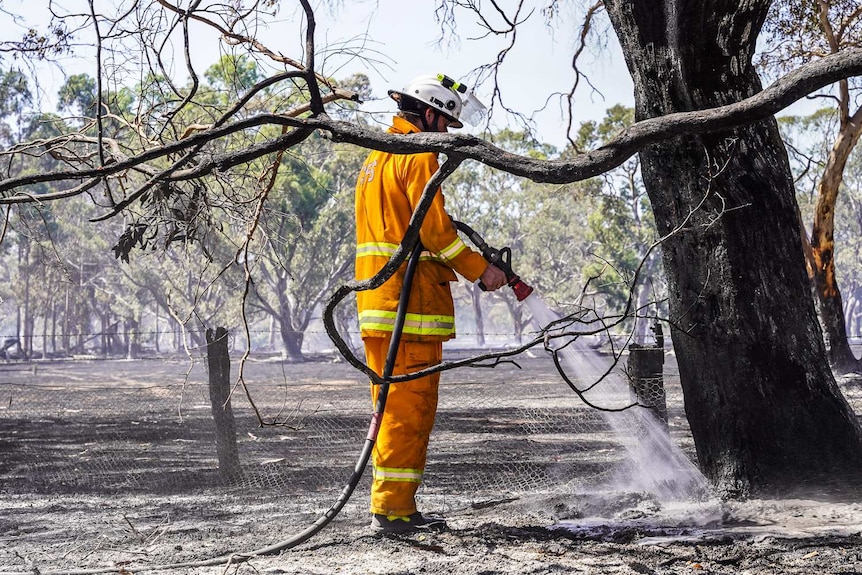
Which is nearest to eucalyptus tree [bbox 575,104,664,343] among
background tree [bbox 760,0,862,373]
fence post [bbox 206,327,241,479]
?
background tree [bbox 760,0,862,373]

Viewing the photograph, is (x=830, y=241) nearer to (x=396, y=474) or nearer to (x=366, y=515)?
(x=366, y=515)

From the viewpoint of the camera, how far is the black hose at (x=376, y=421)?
430 centimetres

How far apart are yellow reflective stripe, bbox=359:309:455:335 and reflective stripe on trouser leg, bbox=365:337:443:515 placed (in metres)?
0.08

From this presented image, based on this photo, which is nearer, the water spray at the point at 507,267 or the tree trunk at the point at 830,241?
the water spray at the point at 507,267

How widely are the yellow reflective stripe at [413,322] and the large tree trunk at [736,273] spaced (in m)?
1.21

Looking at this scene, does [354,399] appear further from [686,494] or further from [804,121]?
[804,121]

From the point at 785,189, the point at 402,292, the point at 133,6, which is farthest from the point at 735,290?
the point at 133,6

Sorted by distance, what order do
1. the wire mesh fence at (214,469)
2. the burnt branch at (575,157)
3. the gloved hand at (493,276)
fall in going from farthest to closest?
the wire mesh fence at (214,469), the gloved hand at (493,276), the burnt branch at (575,157)

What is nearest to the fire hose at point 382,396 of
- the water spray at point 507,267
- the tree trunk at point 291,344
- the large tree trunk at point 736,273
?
the water spray at point 507,267

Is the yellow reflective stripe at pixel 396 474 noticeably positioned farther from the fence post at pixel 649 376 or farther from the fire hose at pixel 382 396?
the fence post at pixel 649 376

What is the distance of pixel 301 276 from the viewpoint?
43875mm

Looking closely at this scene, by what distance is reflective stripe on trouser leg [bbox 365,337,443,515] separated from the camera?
15.0ft

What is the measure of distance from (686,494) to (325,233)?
3660 cm

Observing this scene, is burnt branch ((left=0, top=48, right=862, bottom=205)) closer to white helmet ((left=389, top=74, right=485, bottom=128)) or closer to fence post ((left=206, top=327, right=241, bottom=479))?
white helmet ((left=389, top=74, right=485, bottom=128))
